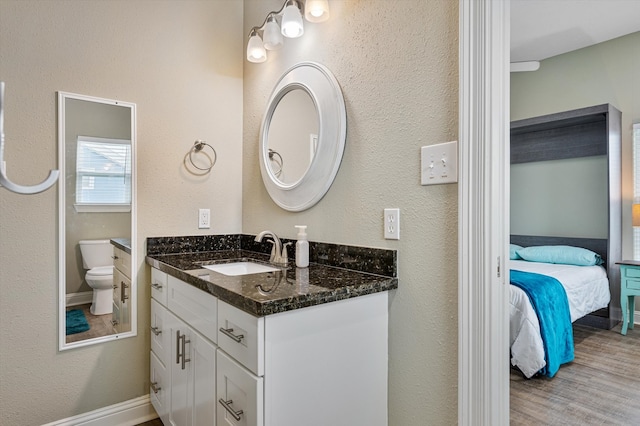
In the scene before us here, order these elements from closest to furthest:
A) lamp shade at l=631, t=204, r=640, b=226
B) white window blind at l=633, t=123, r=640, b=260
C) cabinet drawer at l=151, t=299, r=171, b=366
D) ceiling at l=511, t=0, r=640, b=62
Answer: cabinet drawer at l=151, t=299, r=171, b=366 → ceiling at l=511, t=0, r=640, b=62 → lamp shade at l=631, t=204, r=640, b=226 → white window blind at l=633, t=123, r=640, b=260

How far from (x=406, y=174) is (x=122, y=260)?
158cm

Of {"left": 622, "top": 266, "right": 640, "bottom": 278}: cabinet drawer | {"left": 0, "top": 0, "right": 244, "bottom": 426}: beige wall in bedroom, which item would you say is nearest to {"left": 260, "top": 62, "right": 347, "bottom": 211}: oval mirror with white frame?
{"left": 0, "top": 0, "right": 244, "bottom": 426}: beige wall in bedroom

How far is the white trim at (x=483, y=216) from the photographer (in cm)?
114

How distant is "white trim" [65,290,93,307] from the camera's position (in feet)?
6.07

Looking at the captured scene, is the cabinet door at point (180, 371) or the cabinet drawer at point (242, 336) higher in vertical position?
the cabinet drawer at point (242, 336)

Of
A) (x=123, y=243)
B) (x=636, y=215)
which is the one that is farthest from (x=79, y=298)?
(x=636, y=215)

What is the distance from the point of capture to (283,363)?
1117mm

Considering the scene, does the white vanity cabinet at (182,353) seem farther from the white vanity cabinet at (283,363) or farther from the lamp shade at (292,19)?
the lamp shade at (292,19)

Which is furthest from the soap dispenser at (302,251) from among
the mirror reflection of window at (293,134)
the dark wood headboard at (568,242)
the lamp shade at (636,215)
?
the dark wood headboard at (568,242)

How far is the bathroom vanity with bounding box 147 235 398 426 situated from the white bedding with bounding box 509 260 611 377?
5.26 ft

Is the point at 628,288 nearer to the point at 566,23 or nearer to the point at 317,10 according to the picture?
the point at 566,23

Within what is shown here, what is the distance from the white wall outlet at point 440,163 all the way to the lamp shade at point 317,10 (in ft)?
2.76

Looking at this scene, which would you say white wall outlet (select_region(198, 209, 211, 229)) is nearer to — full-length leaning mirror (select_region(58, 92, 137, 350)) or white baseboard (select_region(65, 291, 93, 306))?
full-length leaning mirror (select_region(58, 92, 137, 350))

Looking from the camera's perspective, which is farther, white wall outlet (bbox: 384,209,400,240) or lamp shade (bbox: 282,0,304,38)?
lamp shade (bbox: 282,0,304,38)
